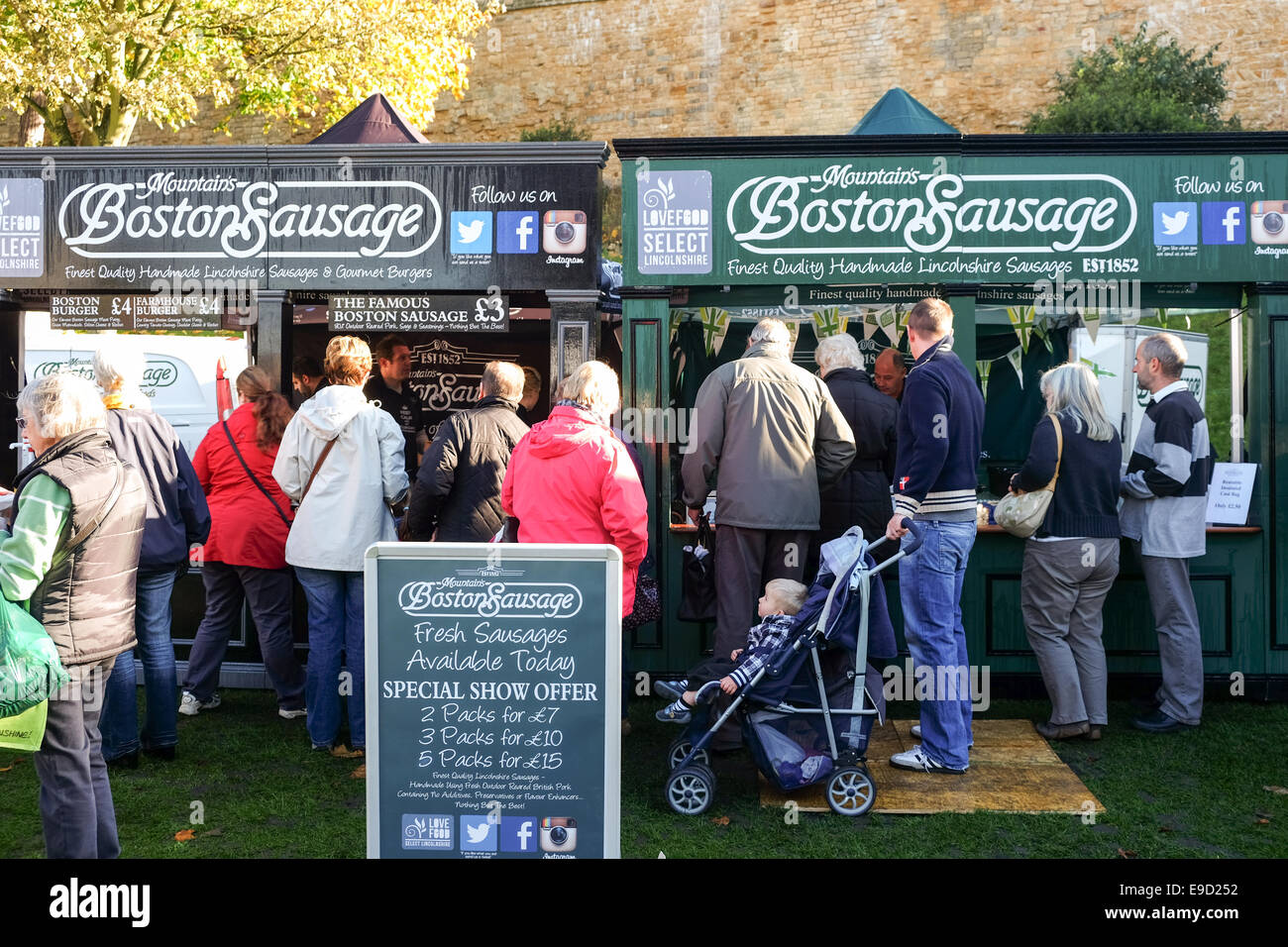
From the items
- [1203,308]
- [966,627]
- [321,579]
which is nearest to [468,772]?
[321,579]

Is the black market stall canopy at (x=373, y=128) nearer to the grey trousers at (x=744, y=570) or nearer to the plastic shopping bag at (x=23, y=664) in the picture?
the grey trousers at (x=744, y=570)

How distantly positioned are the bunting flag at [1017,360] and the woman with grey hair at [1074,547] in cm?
180

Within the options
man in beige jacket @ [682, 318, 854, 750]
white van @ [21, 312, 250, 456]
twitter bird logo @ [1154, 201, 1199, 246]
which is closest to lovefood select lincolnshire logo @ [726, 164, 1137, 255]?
twitter bird logo @ [1154, 201, 1199, 246]

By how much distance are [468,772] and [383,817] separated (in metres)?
0.29

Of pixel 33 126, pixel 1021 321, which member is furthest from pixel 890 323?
pixel 33 126

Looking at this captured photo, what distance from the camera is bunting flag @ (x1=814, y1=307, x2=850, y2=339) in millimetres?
7074

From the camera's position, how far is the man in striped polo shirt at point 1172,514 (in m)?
5.42

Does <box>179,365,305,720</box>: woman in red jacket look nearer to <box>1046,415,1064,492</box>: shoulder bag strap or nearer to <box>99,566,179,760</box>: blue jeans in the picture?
<box>99,566,179,760</box>: blue jeans

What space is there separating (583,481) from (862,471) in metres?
1.53

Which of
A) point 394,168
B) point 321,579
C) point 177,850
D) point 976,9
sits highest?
point 976,9

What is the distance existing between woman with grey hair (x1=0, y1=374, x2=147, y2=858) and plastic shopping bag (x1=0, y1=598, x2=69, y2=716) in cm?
11

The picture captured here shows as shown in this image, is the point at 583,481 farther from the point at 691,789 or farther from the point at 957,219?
the point at 957,219

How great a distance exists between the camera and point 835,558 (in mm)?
4398

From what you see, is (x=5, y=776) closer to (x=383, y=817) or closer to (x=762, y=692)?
(x=383, y=817)
